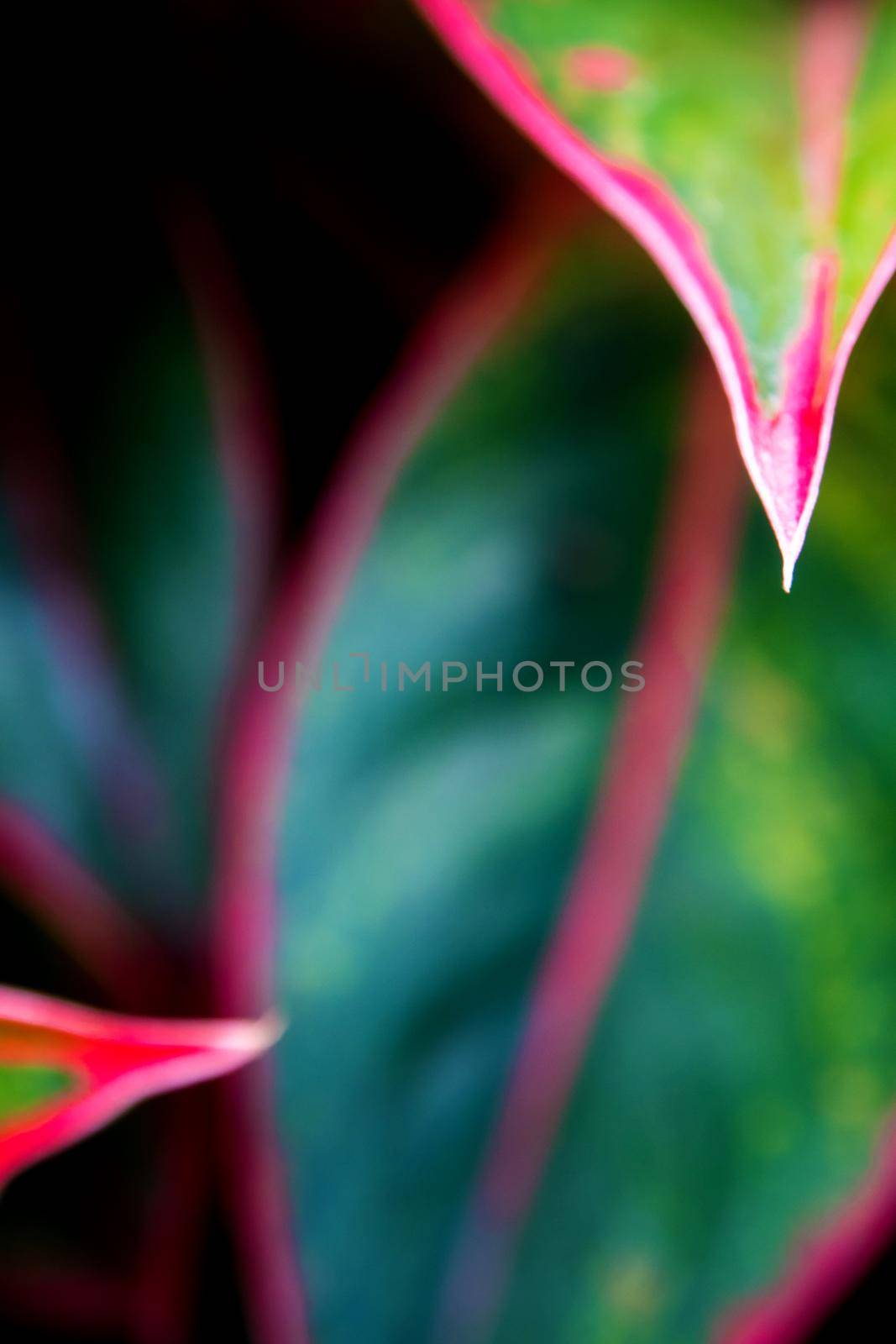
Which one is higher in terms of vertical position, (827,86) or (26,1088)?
(827,86)

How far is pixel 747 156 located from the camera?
0.82 feet

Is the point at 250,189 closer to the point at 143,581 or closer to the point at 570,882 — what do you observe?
the point at 143,581

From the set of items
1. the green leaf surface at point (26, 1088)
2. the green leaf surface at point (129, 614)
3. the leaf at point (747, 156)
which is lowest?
the green leaf surface at point (26, 1088)

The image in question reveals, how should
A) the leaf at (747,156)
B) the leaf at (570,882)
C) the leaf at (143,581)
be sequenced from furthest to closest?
the leaf at (143,581)
the leaf at (570,882)
the leaf at (747,156)

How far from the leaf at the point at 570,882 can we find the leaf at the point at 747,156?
84 millimetres

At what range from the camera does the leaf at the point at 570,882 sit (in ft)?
1.09

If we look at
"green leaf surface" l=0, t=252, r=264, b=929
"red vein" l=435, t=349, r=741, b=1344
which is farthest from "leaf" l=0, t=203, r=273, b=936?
"red vein" l=435, t=349, r=741, b=1344

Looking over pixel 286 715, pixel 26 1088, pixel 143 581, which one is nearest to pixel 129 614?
pixel 143 581

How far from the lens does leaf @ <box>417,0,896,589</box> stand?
Answer: 0.65 feet

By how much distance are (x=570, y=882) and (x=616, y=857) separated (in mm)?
15

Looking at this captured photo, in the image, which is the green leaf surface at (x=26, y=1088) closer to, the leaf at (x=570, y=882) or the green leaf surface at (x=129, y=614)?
the leaf at (x=570, y=882)

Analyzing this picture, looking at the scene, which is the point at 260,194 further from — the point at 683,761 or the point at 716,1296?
the point at 716,1296

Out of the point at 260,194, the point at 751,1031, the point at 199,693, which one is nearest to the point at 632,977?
the point at 751,1031

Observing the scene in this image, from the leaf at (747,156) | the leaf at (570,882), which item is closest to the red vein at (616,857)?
the leaf at (570,882)
